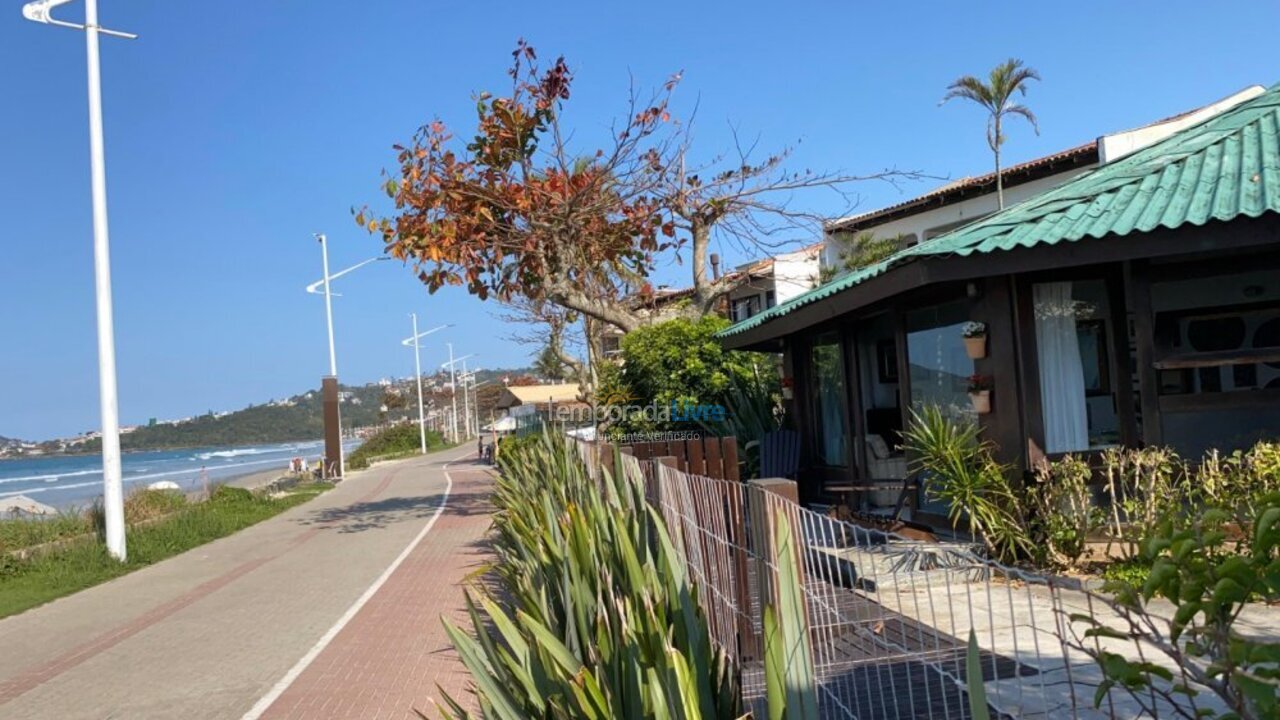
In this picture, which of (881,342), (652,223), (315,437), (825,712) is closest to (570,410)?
(652,223)

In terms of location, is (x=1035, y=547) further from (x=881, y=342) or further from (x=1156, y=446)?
(x=881, y=342)

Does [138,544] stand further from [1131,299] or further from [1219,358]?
[1219,358]

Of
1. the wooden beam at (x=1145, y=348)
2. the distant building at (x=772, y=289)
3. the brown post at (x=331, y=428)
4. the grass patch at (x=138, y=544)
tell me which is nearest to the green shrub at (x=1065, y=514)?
the wooden beam at (x=1145, y=348)

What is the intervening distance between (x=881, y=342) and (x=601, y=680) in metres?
9.63

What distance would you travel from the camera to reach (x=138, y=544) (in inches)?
670

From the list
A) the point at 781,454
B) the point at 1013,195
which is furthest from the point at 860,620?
the point at 1013,195

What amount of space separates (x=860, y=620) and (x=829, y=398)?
413 inches

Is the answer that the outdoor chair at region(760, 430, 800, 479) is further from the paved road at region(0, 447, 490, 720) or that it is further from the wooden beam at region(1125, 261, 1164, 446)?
the wooden beam at region(1125, 261, 1164, 446)

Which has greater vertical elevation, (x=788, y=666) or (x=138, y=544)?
(x=788, y=666)

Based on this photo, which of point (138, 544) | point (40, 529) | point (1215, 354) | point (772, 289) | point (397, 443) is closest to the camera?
point (1215, 354)

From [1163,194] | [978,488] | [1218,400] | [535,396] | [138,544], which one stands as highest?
[1163,194]

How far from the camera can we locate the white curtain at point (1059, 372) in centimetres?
879

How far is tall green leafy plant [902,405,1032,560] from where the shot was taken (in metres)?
8.18

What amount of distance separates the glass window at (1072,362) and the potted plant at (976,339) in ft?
1.44
